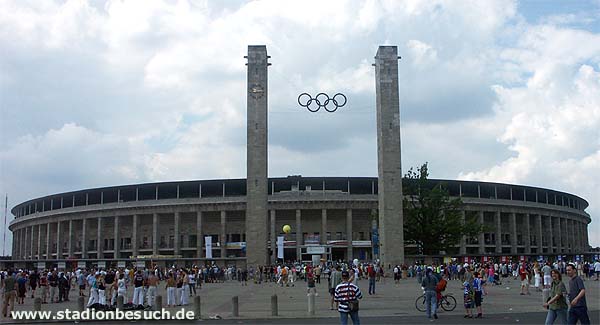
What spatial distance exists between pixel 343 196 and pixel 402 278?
35.3 metres

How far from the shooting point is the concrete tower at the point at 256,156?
59969 millimetres

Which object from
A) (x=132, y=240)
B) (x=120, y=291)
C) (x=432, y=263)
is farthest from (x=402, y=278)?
(x=132, y=240)

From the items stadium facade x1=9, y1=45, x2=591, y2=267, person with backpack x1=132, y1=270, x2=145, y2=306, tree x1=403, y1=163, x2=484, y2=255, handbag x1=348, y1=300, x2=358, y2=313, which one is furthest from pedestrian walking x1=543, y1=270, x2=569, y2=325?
stadium facade x1=9, y1=45, x2=591, y2=267

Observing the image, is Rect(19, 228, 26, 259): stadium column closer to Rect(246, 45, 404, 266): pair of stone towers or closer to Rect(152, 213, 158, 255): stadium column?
Rect(152, 213, 158, 255): stadium column

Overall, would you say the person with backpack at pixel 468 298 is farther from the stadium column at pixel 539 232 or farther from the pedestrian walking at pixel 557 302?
the stadium column at pixel 539 232

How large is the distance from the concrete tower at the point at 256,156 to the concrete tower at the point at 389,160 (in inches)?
427

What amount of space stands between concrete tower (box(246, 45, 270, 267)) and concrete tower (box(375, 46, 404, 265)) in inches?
427

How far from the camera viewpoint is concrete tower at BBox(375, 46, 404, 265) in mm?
60531

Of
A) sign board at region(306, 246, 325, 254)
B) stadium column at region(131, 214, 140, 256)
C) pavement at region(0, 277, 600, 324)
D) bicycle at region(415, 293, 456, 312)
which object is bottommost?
pavement at region(0, 277, 600, 324)

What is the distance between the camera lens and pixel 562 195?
11481cm

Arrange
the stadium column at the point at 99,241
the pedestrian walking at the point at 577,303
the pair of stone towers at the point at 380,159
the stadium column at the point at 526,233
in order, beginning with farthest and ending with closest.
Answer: the stadium column at the point at 526,233
the stadium column at the point at 99,241
the pair of stone towers at the point at 380,159
the pedestrian walking at the point at 577,303

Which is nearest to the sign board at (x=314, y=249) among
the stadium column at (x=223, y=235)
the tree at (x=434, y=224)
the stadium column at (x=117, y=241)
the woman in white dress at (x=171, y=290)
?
the tree at (x=434, y=224)

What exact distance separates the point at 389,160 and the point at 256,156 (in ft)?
40.7

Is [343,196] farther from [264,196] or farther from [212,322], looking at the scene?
[212,322]
